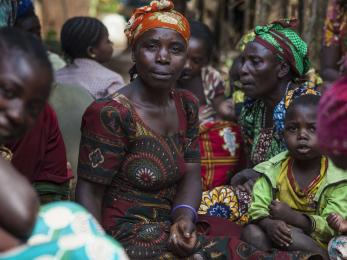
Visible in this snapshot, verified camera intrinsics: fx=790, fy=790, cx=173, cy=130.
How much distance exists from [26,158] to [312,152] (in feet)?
4.87

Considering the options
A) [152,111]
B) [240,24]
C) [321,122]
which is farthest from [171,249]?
[240,24]

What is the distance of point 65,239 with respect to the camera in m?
2.57

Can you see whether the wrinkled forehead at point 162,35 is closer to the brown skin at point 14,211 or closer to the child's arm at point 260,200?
the child's arm at point 260,200

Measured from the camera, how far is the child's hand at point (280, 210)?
407 centimetres

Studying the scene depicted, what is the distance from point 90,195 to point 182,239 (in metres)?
0.50

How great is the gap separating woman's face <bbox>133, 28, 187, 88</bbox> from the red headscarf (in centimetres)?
119

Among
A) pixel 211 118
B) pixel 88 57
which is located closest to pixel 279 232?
pixel 211 118

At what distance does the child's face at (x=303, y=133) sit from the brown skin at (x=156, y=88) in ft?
2.00

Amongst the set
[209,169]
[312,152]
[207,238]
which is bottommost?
[209,169]

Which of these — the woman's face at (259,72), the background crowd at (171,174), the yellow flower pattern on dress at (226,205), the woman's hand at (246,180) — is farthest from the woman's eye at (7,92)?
the woman's face at (259,72)

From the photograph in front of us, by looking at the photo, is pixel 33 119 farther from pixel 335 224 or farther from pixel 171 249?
pixel 335 224

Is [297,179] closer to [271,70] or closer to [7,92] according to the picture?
[271,70]

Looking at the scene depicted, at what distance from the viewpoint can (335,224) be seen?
3.89 metres

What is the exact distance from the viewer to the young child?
4.04 m
